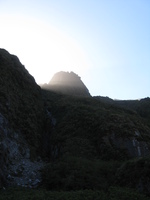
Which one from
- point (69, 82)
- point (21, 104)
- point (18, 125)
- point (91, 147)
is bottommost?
point (91, 147)

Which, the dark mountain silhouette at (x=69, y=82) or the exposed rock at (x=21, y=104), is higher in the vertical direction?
the dark mountain silhouette at (x=69, y=82)

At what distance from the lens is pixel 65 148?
3041cm

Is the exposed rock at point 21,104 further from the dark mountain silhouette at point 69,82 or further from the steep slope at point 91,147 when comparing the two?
the dark mountain silhouette at point 69,82

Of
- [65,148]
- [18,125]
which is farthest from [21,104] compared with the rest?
[65,148]

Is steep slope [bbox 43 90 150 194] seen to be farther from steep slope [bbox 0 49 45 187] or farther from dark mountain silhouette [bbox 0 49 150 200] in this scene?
steep slope [bbox 0 49 45 187]

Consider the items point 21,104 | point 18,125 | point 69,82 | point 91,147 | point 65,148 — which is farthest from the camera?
point 69,82

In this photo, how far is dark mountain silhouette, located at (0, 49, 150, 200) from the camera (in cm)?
1892

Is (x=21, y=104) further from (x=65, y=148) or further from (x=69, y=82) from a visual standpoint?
(x=69, y=82)

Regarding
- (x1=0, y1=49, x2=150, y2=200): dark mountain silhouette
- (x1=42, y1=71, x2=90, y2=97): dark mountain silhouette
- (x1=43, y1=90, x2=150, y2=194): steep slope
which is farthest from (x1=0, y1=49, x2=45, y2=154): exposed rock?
(x1=42, y1=71, x2=90, y2=97): dark mountain silhouette

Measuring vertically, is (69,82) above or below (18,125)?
above

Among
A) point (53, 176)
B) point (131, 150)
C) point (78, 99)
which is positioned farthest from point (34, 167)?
point (78, 99)

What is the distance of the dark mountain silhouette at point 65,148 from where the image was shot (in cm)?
1892

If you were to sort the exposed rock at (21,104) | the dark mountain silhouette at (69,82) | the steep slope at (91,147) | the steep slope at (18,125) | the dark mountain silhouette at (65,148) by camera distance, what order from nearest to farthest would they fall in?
the dark mountain silhouette at (65,148), the steep slope at (91,147), the steep slope at (18,125), the exposed rock at (21,104), the dark mountain silhouette at (69,82)

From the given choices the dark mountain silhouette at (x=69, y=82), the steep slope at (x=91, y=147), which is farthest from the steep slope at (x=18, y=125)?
the dark mountain silhouette at (x=69, y=82)
